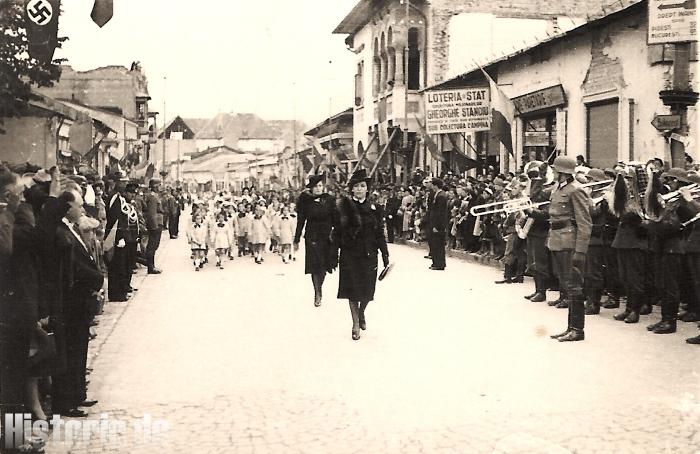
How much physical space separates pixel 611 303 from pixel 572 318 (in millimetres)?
2745

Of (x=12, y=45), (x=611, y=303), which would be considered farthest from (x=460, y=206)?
(x=12, y=45)

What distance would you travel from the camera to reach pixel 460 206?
19781 mm

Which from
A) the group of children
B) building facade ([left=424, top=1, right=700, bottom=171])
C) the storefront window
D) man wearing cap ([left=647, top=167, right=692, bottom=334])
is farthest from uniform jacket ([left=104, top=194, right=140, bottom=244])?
the storefront window

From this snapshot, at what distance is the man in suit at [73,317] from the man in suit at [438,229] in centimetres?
1124

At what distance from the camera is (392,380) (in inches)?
286

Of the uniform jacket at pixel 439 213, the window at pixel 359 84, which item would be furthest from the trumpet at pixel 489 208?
the window at pixel 359 84

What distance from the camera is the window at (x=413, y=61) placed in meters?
33.2

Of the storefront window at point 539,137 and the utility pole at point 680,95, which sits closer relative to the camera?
the utility pole at point 680,95

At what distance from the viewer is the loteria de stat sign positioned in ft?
74.7

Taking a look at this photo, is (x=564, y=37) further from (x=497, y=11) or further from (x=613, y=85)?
(x=497, y=11)

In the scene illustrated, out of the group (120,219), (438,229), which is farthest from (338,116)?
(120,219)

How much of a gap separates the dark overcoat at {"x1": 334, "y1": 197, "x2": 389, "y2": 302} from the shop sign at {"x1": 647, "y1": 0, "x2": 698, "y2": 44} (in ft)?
16.4

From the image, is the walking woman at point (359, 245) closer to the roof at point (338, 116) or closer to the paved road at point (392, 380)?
the paved road at point (392, 380)

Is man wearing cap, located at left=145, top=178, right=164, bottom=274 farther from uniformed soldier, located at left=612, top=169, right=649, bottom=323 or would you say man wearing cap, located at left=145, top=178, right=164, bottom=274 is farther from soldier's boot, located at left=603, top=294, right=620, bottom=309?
uniformed soldier, located at left=612, top=169, right=649, bottom=323
